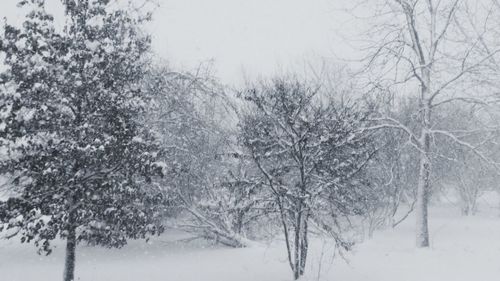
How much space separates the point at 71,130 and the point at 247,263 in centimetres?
653

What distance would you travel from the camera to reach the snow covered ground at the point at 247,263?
410 inches

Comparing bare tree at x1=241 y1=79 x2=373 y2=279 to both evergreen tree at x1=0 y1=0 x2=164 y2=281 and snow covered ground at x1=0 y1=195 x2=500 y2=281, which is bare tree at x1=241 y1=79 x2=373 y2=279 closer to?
snow covered ground at x1=0 y1=195 x2=500 y2=281

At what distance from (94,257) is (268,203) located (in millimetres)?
7475

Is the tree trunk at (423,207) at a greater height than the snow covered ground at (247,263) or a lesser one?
greater

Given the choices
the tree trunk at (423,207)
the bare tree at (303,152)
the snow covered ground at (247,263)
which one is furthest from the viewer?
the tree trunk at (423,207)

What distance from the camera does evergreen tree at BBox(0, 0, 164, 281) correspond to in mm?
7660

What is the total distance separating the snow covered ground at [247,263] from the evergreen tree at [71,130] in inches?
132

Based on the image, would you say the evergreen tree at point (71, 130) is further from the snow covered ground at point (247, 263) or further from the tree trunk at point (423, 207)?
the tree trunk at point (423, 207)

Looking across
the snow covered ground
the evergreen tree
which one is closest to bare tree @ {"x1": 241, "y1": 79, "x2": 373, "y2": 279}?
the snow covered ground

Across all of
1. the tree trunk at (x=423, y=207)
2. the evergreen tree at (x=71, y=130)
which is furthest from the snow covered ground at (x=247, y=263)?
the evergreen tree at (x=71, y=130)

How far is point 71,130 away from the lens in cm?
810

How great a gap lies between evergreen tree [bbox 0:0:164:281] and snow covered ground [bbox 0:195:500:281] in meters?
3.35

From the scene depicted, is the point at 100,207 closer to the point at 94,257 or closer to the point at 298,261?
the point at 298,261

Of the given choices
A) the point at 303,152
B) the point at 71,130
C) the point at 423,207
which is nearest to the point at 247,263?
the point at 303,152
